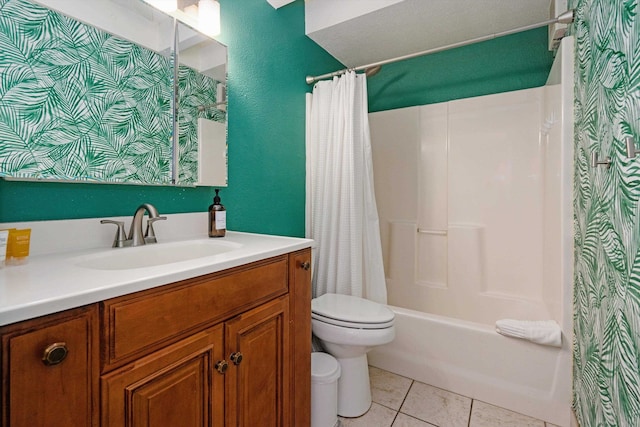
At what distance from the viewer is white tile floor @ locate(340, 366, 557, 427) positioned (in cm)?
150

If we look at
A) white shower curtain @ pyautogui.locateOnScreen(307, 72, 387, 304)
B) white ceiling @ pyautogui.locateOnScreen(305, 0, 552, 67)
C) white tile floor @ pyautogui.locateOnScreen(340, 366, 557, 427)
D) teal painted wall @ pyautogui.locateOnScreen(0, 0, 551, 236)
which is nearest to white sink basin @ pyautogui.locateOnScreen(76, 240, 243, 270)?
teal painted wall @ pyautogui.locateOnScreen(0, 0, 551, 236)

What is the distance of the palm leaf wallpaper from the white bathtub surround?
0.51 ft

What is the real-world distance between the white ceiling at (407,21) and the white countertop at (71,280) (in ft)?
5.46

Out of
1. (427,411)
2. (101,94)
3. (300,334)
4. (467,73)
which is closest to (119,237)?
(101,94)

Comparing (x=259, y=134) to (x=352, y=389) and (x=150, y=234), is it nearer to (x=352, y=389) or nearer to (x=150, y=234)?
(x=150, y=234)

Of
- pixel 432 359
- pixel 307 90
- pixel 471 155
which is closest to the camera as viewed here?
pixel 432 359

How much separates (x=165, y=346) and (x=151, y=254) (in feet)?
1.57

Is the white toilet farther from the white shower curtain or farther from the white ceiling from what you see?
the white ceiling

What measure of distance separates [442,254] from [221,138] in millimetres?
1861

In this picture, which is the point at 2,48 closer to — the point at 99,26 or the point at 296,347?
the point at 99,26

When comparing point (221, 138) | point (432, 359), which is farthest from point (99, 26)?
point (432, 359)

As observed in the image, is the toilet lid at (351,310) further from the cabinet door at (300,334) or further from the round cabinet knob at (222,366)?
the round cabinet knob at (222,366)

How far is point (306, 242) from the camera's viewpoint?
1.24m

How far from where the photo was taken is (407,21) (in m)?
1.92
